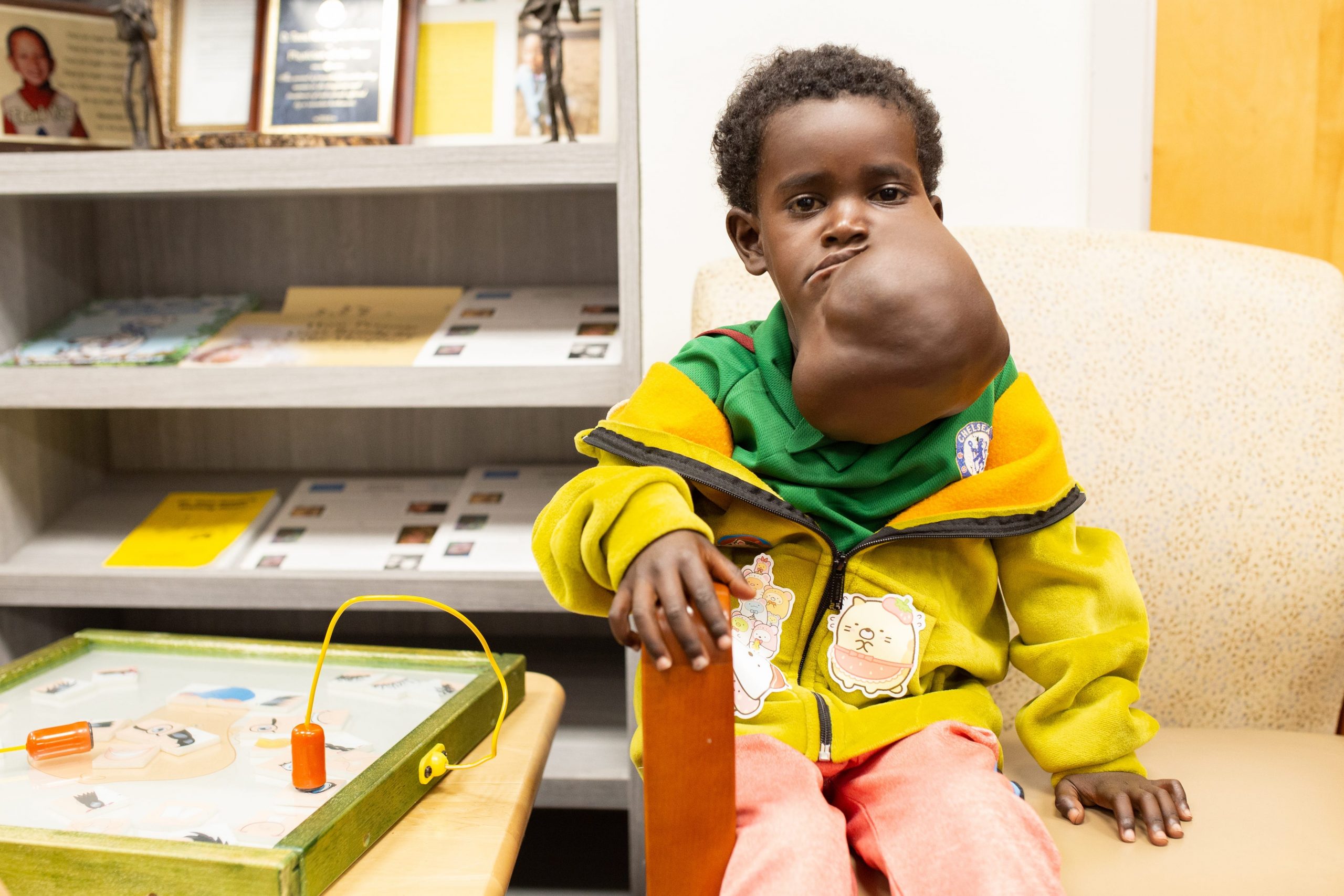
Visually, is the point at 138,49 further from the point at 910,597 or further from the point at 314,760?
the point at 910,597

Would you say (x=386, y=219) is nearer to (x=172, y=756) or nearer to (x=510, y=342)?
(x=510, y=342)

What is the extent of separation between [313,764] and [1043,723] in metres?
0.64

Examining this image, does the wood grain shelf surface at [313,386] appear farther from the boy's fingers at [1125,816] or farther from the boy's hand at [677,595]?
the boy's fingers at [1125,816]

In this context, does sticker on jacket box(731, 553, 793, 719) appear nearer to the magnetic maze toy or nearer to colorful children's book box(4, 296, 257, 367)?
the magnetic maze toy

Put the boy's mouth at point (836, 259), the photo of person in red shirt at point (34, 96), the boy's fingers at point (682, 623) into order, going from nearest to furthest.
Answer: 1. the boy's fingers at point (682, 623)
2. the boy's mouth at point (836, 259)
3. the photo of person in red shirt at point (34, 96)

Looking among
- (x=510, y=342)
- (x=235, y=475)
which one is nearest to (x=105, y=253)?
(x=235, y=475)

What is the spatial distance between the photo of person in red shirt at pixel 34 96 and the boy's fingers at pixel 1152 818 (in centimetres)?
173

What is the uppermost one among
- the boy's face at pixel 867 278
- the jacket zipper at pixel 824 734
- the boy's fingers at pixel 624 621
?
the boy's face at pixel 867 278

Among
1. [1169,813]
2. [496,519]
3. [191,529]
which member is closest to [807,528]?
[1169,813]

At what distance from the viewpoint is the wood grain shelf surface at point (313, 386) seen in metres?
1.27

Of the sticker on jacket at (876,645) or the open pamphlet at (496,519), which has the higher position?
the sticker on jacket at (876,645)

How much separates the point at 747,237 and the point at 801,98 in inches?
5.3

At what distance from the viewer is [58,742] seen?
0.77 metres

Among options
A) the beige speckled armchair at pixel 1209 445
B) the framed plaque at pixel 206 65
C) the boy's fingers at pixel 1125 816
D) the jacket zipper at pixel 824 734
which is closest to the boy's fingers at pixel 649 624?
the jacket zipper at pixel 824 734
